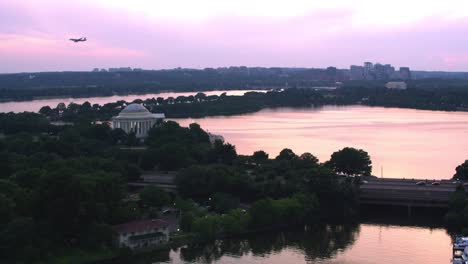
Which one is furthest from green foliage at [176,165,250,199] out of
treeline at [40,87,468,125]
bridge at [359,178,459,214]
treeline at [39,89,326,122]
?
treeline at [40,87,468,125]

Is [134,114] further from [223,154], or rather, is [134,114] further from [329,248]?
[329,248]

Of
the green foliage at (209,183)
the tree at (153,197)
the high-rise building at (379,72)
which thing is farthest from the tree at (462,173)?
the high-rise building at (379,72)

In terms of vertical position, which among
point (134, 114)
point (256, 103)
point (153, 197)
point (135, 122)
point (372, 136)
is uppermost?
point (134, 114)

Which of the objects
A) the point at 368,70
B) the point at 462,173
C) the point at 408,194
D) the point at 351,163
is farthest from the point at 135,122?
the point at 368,70

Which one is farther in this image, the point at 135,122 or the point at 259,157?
the point at 135,122

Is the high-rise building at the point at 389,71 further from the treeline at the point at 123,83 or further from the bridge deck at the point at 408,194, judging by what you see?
the bridge deck at the point at 408,194

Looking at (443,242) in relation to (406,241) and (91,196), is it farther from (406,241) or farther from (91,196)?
(91,196)

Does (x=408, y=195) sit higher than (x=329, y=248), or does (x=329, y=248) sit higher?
(x=408, y=195)
